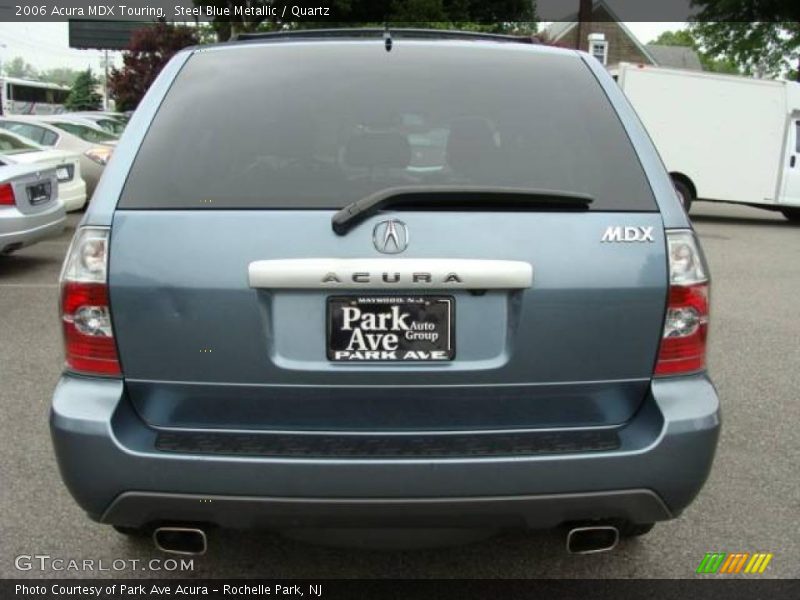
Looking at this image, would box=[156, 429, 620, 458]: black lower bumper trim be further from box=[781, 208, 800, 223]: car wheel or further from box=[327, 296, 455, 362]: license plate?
box=[781, 208, 800, 223]: car wheel

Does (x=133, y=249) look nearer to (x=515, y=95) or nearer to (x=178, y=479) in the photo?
(x=178, y=479)

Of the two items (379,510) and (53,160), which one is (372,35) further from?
(53,160)

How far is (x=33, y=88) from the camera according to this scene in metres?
46.7

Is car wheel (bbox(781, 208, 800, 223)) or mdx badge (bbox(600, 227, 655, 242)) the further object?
car wheel (bbox(781, 208, 800, 223))

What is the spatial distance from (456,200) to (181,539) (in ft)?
4.20

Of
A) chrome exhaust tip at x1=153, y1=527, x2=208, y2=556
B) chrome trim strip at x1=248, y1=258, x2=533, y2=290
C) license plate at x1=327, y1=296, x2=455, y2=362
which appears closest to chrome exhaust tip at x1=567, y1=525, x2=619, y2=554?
license plate at x1=327, y1=296, x2=455, y2=362

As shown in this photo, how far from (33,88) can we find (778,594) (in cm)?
5147

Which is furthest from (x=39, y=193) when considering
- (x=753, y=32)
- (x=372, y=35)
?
(x=753, y=32)

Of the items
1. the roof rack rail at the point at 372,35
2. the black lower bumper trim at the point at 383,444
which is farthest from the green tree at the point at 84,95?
the black lower bumper trim at the point at 383,444

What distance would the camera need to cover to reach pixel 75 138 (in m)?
13.8

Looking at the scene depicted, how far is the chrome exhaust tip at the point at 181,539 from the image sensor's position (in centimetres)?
227

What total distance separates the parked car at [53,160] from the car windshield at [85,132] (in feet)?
11.5

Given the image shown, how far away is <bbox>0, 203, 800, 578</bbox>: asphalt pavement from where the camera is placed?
9.43 ft

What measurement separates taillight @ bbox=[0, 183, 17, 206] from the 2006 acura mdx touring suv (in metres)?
6.27
